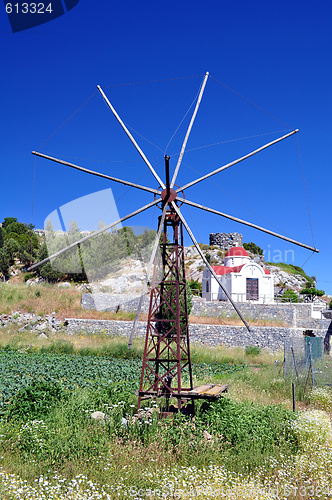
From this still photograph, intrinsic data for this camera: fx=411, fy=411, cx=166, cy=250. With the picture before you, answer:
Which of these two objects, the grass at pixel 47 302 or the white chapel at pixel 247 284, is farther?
the white chapel at pixel 247 284

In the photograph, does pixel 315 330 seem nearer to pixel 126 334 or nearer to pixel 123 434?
pixel 126 334

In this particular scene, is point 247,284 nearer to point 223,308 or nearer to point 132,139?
point 223,308

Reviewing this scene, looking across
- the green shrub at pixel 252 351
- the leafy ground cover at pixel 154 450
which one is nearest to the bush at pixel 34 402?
the leafy ground cover at pixel 154 450

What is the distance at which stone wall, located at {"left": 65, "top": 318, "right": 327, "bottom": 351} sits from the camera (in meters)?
27.7

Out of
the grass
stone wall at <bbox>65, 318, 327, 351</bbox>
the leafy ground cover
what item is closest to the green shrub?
stone wall at <bbox>65, 318, 327, 351</bbox>

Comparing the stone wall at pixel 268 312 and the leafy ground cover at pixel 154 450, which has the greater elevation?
the stone wall at pixel 268 312

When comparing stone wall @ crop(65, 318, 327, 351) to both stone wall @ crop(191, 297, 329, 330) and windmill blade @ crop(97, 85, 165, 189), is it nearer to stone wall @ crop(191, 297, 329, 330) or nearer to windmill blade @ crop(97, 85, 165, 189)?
stone wall @ crop(191, 297, 329, 330)

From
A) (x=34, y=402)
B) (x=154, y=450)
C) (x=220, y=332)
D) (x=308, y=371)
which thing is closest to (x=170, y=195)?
(x=154, y=450)

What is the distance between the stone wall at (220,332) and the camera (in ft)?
91.0

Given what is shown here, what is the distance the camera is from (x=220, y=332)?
92.6 feet

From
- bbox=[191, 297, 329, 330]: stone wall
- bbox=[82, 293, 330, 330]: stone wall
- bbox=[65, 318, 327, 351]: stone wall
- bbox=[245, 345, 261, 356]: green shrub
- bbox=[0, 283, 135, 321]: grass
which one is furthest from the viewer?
bbox=[82, 293, 330, 330]: stone wall

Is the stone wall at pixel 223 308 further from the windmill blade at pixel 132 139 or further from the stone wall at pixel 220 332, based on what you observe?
the windmill blade at pixel 132 139

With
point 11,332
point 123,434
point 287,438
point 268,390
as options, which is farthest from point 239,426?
point 11,332

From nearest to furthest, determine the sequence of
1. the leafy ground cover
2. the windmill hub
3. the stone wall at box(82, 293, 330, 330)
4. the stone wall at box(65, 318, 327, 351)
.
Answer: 1. the leafy ground cover
2. the windmill hub
3. the stone wall at box(65, 318, 327, 351)
4. the stone wall at box(82, 293, 330, 330)
